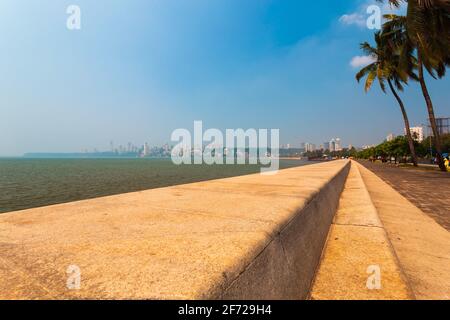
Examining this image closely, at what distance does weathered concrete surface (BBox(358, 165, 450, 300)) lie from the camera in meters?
2.03

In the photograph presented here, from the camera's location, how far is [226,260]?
107cm

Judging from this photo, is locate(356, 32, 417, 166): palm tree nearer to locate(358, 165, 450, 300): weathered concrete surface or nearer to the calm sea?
the calm sea

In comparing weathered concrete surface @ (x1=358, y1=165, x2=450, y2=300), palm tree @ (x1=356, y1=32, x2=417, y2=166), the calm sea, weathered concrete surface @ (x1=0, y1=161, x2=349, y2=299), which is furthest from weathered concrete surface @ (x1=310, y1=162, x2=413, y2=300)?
palm tree @ (x1=356, y1=32, x2=417, y2=166)

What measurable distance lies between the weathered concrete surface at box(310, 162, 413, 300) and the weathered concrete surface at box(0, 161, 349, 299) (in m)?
0.14

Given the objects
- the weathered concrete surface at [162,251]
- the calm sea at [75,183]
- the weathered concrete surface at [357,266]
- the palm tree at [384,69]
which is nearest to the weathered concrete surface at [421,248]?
the weathered concrete surface at [357,266]

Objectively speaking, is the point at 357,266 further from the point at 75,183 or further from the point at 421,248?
the point at 75,183

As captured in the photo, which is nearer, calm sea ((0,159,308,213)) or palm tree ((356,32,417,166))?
calm sea ((0,159,308,213))

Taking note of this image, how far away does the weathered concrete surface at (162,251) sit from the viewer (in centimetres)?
90

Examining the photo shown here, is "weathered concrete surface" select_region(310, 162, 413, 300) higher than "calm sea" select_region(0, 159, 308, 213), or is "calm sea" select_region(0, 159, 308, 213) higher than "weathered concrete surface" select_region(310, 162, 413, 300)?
"weathered concrete surface" select_region(310, 162, 413, 300)

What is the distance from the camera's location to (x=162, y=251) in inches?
48.0
